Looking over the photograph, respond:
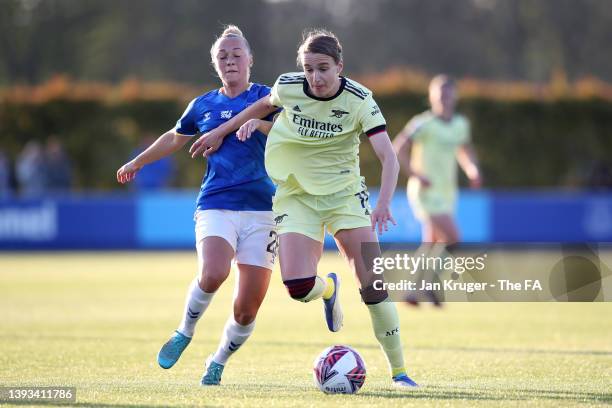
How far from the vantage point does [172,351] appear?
7.59 meters

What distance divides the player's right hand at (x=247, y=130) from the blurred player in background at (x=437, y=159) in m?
6.38

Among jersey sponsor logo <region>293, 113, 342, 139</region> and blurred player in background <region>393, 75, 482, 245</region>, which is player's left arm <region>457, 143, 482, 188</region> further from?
jersey sponsor logo <region>293, 113, 342, 139</region>

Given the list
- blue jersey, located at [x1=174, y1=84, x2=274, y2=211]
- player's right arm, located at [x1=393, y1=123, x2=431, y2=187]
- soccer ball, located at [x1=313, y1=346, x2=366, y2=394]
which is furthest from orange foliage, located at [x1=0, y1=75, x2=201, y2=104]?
soccer ball, located at [x1=313, y1=346, x2=366, y2=394]

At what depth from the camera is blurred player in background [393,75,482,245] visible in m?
13.7

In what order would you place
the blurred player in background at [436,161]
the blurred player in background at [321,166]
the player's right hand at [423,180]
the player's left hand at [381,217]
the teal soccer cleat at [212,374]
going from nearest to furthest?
the player's left hand at [381,217]
the blurred player in background at [321,166]
the teal soccer cleat at [212,374]
the player's right hand at [423,180]
the blurred player in background at [436,161]

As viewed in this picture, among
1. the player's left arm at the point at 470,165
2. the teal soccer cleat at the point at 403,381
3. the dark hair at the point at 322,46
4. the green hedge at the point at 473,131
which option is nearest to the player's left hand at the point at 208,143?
the dark hair at the point at 322,46

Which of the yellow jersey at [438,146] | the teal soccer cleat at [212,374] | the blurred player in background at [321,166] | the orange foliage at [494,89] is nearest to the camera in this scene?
the blurred player in background at [321,166]

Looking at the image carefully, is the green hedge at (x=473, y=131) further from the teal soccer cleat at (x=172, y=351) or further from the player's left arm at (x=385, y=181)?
the player's left arm at (x=385, y=181)

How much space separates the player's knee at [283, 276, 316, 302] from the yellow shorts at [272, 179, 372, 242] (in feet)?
0.98

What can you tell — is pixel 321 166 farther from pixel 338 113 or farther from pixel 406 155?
pixel 406 155

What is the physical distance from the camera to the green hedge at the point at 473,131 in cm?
2972

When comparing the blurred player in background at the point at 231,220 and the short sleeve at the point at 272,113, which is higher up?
the short sleeve at the point at 272,113

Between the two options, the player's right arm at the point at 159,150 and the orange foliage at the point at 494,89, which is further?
the orange foliage at the point at 494,89
